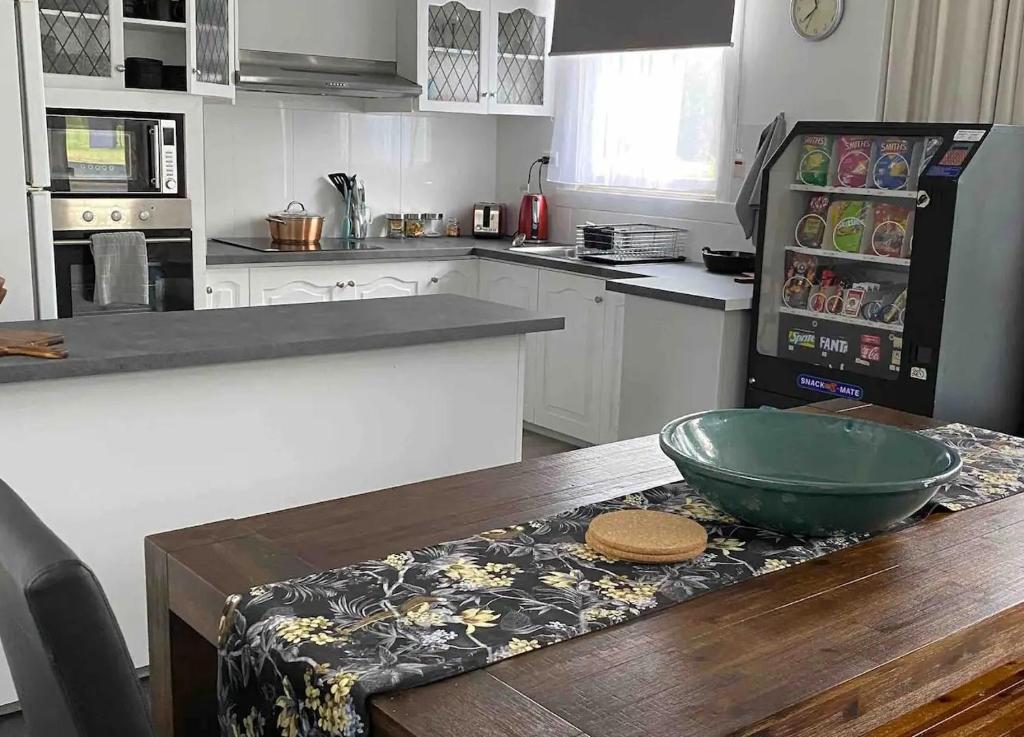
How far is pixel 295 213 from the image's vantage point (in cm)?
507

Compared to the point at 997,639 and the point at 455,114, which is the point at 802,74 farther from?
the point at 997,639

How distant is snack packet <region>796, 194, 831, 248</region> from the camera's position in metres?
3.70

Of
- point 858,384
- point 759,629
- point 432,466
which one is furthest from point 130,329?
point 858,384

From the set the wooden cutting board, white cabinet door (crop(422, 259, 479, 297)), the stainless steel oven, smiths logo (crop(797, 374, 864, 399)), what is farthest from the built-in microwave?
smiths logo (crop(797, 374, 864, 399))

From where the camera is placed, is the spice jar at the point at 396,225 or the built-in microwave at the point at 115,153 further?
the spice jar at the point at 396,225

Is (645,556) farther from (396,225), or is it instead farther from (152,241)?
(396,225)

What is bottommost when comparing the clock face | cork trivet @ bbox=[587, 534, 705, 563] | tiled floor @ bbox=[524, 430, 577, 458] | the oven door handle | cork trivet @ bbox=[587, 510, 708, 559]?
tiled floor @ bbox=[524, 430, 577, 458]

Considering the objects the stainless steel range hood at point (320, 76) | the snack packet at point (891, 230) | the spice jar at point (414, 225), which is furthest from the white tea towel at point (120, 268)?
the snack packet at point (891, 230)

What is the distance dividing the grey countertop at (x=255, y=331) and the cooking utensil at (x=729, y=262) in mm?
1636

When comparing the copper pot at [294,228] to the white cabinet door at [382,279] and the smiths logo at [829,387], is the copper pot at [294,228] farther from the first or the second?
the smiths logo at [829,387]

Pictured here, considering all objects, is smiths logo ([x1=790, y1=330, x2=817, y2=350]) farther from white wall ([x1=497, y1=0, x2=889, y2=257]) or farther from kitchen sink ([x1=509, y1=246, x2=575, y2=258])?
kitchen sink ([x1=509, y1=246, x2=575, y2=258])

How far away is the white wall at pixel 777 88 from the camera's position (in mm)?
4098

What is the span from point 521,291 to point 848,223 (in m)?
1.77

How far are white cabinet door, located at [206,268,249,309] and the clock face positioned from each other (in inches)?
97.6
